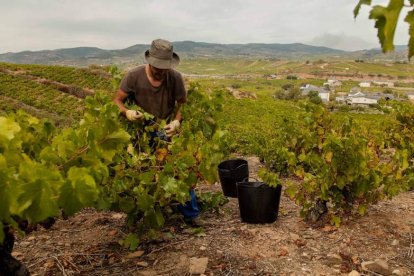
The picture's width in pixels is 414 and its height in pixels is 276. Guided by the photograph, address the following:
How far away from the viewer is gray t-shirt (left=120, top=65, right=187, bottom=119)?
439 cm

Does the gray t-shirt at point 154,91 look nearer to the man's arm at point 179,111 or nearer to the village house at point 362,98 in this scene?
the man's arm at point 179,111

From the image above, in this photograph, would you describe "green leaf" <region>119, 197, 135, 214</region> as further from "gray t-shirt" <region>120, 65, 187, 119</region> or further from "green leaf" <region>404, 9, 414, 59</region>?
"green leaf" <region>404, 9, 414, 59</region>

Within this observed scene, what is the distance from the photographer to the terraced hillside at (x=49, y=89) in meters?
26.6

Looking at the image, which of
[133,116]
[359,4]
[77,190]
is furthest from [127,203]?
[359,4]

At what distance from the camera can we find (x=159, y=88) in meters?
4.46

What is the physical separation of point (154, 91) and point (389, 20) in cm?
374

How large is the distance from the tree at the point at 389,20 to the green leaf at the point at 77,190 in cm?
122

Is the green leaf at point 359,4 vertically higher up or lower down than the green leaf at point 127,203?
higher up

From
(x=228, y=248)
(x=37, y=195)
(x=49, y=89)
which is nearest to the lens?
(x=37, y=195)

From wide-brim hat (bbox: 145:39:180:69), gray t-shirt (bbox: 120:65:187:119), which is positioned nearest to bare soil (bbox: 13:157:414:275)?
gray t-shirt (bbox: 120:65:187:119)

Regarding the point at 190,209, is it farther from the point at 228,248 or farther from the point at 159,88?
the point at 159,88

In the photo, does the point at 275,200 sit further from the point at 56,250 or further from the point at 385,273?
the point at 56,250

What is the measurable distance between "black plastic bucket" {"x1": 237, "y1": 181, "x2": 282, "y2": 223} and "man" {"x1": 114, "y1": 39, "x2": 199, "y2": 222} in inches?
21.1

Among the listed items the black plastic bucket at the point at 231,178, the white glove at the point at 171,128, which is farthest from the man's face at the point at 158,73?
the black plastic bucket at the point at 231,178
